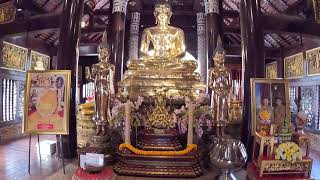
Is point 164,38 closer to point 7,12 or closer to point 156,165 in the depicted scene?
point 156,165

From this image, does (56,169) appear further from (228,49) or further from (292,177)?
(228,49)

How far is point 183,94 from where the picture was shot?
4855 millimetres

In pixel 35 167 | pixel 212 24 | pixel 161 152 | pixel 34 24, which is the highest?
pixel 212 24

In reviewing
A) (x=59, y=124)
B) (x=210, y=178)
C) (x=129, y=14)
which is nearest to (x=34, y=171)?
(x=59, y=124)

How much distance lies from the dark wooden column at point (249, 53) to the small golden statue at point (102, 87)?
2197 mm

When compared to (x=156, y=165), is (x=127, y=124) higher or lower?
higher

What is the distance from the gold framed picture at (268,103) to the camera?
4.08 m

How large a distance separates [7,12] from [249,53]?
18.3 feet

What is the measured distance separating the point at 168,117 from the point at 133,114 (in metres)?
0.50

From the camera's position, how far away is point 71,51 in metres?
5.19

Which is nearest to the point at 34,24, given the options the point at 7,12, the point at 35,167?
the point at 7,12

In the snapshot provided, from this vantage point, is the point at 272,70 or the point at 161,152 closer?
the point at 161,152

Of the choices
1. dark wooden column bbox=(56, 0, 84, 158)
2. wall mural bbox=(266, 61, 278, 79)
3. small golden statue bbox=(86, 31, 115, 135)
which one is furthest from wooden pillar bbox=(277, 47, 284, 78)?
small golden statue bbox=(86, 31, 115, 135)

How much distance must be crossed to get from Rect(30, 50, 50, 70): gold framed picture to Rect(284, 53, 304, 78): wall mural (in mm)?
7899
